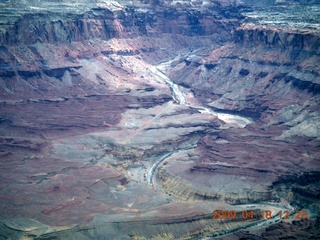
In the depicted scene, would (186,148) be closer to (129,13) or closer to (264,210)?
(264,210)

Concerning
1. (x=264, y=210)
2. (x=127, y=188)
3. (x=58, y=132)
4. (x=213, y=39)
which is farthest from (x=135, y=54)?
(x=264, y=210)
